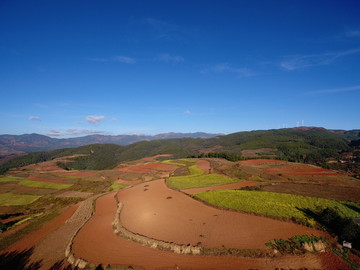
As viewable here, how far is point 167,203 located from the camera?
28.9 meters

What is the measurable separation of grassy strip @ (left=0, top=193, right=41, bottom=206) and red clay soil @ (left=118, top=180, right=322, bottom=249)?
31.4 m

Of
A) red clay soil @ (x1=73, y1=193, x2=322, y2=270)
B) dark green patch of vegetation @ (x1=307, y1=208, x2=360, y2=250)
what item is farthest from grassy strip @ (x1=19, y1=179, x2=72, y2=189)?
dark green patch of vegetation @ (x1=307, y1=208, x2=360, y2=250)

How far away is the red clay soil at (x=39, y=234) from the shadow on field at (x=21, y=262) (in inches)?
44.4

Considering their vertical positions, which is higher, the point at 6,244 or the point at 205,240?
Answer: the point at 205,240

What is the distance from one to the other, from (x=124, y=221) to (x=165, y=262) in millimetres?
10372

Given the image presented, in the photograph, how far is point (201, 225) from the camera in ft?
66.3

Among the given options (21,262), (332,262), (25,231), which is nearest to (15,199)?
(25,231)

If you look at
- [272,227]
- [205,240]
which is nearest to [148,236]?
[205,240]

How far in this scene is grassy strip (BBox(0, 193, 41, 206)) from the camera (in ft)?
137

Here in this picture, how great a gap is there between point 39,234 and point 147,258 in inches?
658

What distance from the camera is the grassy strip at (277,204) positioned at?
20.4 meters

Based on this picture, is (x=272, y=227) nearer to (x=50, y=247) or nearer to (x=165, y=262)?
(x=165, y=262)

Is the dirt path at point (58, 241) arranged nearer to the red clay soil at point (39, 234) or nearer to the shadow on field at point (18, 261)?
the shadow on field at point (18, 261)

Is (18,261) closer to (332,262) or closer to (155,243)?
(155,243)
